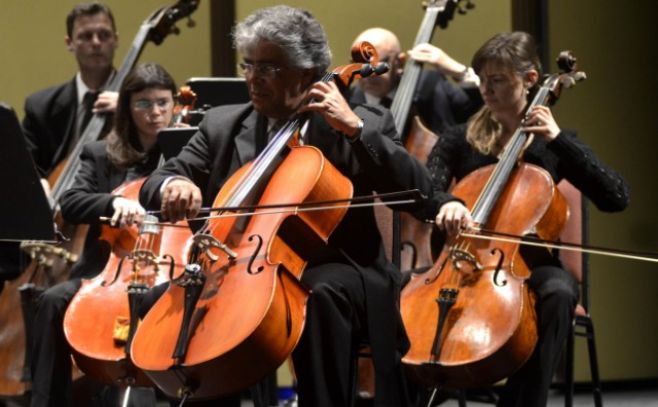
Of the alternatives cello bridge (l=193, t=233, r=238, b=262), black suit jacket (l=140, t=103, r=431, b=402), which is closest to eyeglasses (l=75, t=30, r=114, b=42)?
black suit jacket (l=140, t=103, r=431, b=402)

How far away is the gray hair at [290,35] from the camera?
233 centimetres

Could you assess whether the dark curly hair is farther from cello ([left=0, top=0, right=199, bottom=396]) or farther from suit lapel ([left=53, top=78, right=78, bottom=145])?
suit lapel ([left=53, top=78, right=78, bottom=145])

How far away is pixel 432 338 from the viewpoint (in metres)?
2.55

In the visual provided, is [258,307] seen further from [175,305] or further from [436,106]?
[436,106]

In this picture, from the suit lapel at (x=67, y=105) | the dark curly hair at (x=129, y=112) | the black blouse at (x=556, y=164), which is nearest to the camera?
the black blouse at (x=556, y=164)

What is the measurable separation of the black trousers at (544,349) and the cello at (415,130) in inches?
16.9

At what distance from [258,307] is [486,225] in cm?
83

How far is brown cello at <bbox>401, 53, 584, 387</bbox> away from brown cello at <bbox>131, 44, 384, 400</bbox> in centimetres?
45

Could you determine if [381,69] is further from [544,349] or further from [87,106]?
[87,106]

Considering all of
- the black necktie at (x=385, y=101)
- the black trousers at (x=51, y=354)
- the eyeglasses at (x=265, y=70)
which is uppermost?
the eyeglasses at (x=265, y=70)

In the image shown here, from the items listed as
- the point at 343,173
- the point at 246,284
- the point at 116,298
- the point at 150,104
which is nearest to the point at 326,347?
the point at 246,284

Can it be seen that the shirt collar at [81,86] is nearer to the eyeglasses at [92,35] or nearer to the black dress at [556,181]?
the eyeglasses at [92,35]

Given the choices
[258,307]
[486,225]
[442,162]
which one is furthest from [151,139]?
[258,307]

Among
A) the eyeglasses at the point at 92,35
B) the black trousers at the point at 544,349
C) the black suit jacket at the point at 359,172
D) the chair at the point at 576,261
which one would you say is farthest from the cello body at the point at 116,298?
the eyeglasses at the point at 92,35
